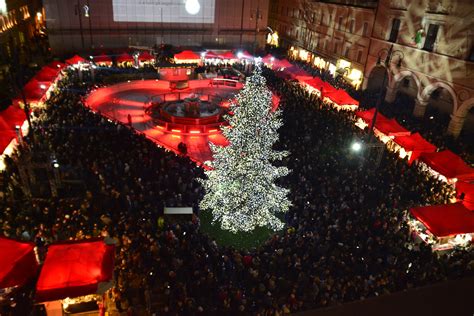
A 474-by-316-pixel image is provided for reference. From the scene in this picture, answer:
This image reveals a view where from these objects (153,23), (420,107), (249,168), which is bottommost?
(420,107)

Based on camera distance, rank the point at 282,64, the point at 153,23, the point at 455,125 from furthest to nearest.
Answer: the point at 153,23 < the point at 282,64 < the point at 455,125

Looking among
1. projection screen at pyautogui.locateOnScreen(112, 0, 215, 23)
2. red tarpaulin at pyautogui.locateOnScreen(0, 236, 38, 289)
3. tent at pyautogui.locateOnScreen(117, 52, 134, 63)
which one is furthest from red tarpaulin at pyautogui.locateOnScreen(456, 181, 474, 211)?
projection screen at pyautogui.locateOnScreen(112, 0, 215, 23)

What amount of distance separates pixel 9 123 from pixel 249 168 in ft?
39.8

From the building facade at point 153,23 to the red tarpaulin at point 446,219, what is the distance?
1207 inches

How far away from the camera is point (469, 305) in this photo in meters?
11.5

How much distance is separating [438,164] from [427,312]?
326 inches

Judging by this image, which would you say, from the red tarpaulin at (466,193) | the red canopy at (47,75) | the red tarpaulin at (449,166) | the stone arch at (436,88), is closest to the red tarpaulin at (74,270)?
the red tarpaulin at (466,193)

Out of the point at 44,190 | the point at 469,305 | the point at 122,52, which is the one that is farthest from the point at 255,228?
the point at 122,52

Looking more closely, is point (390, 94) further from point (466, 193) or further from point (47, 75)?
point (47, 75)

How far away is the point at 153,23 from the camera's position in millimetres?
38719

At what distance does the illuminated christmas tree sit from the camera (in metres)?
11.8

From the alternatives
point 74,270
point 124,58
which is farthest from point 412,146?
point 124,58

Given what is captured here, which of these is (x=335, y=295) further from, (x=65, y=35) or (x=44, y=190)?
(x=65, y=35)

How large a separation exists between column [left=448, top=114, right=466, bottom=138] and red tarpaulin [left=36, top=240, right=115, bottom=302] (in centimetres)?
2273
